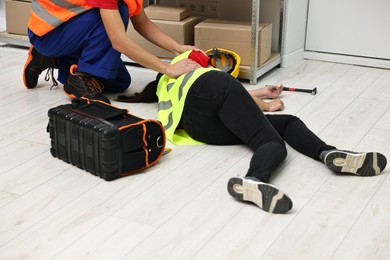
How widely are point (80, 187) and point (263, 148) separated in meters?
0.63

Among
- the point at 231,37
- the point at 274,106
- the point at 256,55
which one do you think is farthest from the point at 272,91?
the point at 231,37

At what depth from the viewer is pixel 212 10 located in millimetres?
3473

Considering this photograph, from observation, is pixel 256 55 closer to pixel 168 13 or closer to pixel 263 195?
pixel 168 13

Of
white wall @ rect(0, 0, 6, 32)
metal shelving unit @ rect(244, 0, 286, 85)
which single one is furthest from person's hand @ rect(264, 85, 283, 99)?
white wall @ rect(0, 0, 6, 32)

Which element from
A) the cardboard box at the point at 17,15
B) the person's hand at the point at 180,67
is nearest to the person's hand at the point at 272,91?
the person's hand at the point at 180,67

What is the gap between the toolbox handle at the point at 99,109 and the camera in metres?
2.05

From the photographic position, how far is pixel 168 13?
319 cm

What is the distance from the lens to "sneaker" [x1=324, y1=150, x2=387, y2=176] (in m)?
1.99

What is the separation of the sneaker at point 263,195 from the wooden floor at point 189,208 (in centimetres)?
3

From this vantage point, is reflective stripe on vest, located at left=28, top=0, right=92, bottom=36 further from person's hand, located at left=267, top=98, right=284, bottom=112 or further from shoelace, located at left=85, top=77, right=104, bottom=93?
person's hand, located at left=267, top=98, right=284, bottom=112

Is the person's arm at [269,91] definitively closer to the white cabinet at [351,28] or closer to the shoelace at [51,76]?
the white cabinet at [351,28]

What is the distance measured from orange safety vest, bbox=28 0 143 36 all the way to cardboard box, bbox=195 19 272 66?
0.53 m

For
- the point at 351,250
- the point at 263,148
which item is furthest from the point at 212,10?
the point at 351,250

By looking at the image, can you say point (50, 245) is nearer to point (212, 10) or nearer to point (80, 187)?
point (80, 187)
